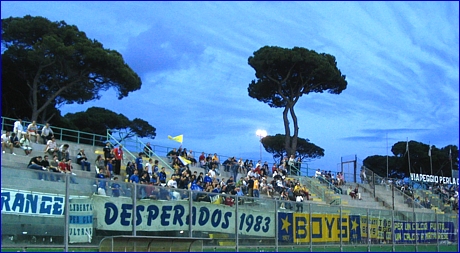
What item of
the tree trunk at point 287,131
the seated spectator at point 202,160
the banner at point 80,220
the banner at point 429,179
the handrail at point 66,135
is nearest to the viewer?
the banner at point 80,220

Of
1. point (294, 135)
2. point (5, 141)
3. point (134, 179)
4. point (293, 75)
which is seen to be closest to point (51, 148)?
point (5, 141)

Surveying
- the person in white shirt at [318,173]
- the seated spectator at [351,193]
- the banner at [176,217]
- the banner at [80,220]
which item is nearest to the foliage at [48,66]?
the person in white shirt at [318,173]

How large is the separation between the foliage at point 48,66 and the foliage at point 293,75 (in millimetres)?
12183

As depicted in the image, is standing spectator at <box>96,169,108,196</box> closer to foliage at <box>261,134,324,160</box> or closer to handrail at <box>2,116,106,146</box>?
handrail at <box>2,116,106,146</box>

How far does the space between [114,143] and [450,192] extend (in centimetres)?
2756

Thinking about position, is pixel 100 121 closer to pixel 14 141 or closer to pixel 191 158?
pixel 191 158

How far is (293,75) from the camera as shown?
50.7 metres

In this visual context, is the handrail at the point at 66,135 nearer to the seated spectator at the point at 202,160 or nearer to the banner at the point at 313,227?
the seated spectator at the point at 202,160

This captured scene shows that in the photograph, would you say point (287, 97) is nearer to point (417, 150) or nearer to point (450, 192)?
point (450, 192)

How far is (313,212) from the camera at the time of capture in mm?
16828

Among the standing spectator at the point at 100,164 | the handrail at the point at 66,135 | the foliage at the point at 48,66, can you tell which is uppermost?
the foliage at the point at 48,66

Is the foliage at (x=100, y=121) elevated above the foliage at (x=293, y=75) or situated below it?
below

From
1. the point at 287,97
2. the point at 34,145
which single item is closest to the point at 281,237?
the point at 34,145

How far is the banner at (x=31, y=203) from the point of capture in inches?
404
